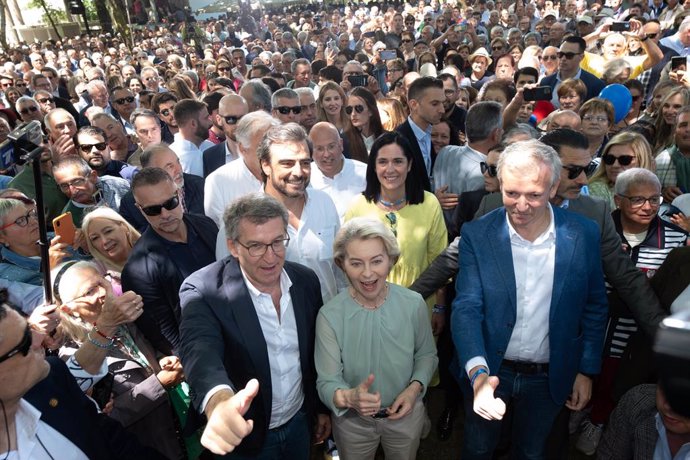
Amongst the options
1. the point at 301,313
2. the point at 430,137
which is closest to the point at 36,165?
the point at 301,313

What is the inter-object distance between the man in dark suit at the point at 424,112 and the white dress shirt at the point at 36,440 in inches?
128

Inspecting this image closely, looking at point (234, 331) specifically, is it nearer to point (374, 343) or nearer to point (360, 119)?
point (374, 343)

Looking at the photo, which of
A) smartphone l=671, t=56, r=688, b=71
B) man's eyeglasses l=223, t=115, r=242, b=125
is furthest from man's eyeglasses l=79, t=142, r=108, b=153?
smartphone l=671, t=56, r=688, b=71

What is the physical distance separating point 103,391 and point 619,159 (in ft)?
11.4

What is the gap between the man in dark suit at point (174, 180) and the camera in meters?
3.55

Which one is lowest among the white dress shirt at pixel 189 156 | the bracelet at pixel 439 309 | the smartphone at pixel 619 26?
the bracelet at pixel 439 309

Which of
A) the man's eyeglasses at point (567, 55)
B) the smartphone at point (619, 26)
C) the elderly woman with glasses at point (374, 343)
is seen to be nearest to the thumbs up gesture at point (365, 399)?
the elderly woman with glasses at point (374, 343)

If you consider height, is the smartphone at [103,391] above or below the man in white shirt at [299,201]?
below

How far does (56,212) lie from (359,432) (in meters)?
3.13

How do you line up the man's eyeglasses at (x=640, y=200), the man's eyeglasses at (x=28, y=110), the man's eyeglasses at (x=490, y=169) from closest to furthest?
the man's eyeglasses at (x=640, y=200) < the man's eyeglasses at (x=490, y=169) < the man's eyeglasses at (x=28, y=110)

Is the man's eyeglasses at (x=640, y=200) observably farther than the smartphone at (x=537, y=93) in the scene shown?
No

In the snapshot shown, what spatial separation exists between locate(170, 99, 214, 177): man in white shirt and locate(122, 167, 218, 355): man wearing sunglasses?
6.28 ft

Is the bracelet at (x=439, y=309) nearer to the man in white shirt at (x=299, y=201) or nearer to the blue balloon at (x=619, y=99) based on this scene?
the man in white shirt at (x=299, y=201)

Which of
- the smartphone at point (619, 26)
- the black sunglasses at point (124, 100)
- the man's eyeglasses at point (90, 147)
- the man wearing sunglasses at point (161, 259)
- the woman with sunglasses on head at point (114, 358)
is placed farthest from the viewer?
the black sunglasses at point (124, 100)
